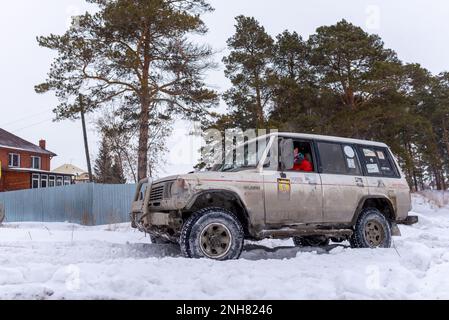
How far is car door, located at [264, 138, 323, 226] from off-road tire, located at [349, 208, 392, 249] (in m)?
0.93

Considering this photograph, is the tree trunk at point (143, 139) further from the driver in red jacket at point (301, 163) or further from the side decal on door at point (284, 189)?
the side decal on door at point (284, 189)

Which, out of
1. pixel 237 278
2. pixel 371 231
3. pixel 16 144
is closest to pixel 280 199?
pixel 371 231

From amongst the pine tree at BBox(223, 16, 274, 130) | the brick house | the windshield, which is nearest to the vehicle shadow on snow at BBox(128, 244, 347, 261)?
the windshield

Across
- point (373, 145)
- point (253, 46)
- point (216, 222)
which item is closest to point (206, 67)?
point (253, 46)

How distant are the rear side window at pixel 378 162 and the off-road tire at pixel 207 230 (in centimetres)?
314

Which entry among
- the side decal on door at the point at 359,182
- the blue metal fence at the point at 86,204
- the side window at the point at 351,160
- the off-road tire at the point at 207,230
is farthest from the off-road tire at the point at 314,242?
the blue metal fence at the point at 86,204

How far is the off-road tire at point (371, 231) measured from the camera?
23.5 feet

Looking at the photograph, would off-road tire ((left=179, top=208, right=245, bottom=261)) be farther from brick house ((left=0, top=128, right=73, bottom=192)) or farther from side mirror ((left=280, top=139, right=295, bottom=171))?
brick house ((left=0, top=128, right=73, bottom=192))

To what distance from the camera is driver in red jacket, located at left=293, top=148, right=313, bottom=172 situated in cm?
→ 684

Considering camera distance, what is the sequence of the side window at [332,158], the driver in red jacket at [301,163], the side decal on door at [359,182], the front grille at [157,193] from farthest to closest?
the side decal on door at [359,182] < the side window at [332,158] < the driver in red jacket at [301,163] < the front grille at [157,193]

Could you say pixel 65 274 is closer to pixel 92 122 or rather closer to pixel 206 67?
pixel 206 67

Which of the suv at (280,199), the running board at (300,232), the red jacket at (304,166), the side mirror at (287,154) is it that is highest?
the side mirror at (287,154)

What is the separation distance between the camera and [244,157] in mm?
7062

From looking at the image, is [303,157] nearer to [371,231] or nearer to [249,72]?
[371,231]
